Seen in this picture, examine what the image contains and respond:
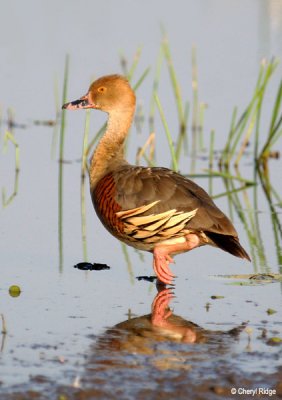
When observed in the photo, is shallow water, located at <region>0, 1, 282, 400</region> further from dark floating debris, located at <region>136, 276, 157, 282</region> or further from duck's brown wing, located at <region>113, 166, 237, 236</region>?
duck's brown wing, located at <region>113, 166, 237, 236</region>

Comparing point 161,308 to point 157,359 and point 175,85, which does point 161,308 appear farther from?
point 175,85

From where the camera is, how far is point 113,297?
7867 mm

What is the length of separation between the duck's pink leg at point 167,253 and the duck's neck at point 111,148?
87cm

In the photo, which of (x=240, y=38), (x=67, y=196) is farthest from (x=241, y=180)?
(x=240, y=38)

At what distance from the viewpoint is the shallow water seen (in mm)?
5961

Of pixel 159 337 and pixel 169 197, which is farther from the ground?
pixel 169 197

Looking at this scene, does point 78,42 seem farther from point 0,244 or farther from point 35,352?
point 35,352

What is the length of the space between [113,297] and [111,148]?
1811mm

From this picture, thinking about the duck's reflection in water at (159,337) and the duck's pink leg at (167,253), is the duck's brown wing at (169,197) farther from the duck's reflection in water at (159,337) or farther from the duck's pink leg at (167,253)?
the duck's reflection in water at (159,337)

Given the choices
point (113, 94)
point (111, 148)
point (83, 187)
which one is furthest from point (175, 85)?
point (111, 148)

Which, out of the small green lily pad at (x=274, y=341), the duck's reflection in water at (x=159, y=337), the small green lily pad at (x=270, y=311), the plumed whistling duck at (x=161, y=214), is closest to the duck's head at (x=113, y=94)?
the plumed whistling duck at (x=161, y=214)

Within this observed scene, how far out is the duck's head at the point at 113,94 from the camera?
9.48 metres

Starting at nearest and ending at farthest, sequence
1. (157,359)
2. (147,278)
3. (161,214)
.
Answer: (157,359) < (161,214) < (147,278)

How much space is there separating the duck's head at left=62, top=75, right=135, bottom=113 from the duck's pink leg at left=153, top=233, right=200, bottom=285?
62.6 inches
